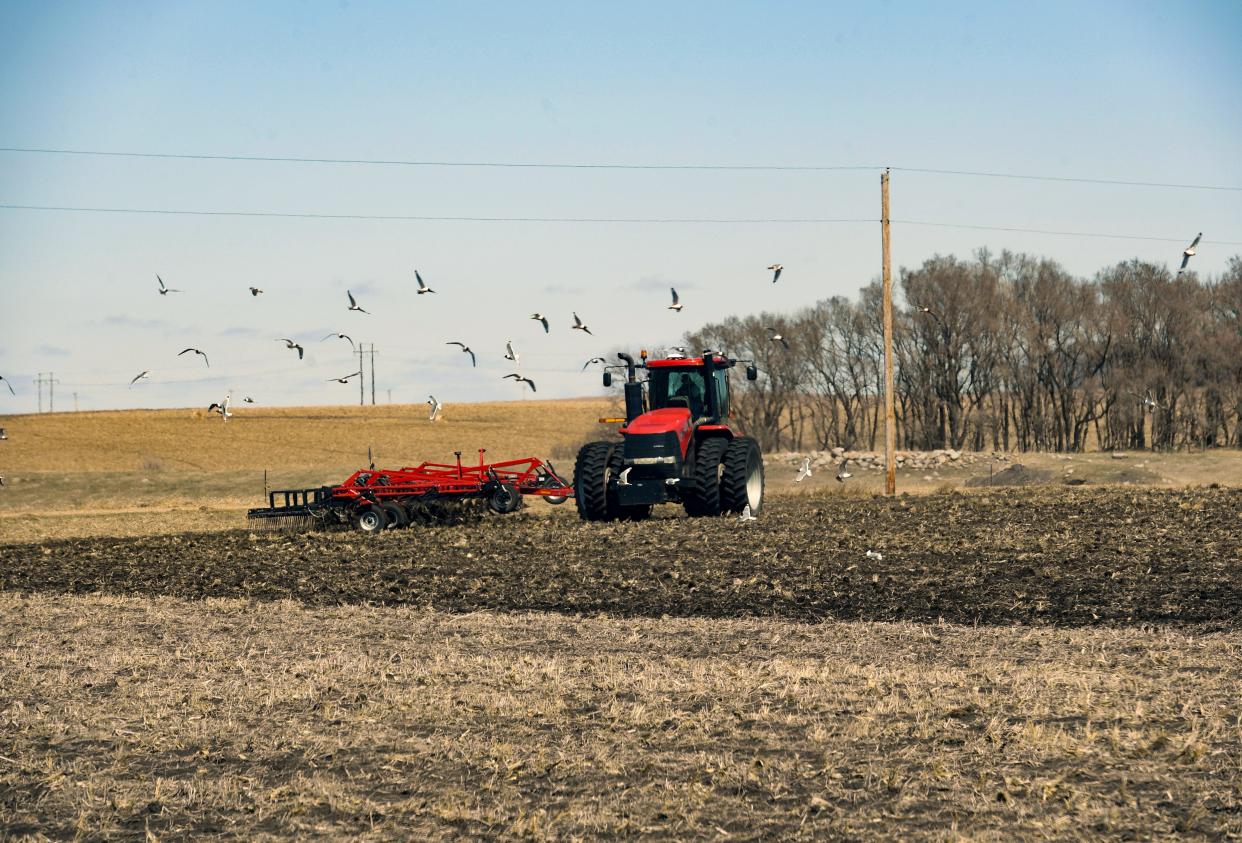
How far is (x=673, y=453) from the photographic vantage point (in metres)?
25.0

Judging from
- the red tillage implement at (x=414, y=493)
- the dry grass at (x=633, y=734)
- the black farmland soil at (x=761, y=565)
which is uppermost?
the red tillage implement at (x=414, y=493)

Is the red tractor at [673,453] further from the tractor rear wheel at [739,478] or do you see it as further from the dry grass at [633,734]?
the dry grass at [633,734]

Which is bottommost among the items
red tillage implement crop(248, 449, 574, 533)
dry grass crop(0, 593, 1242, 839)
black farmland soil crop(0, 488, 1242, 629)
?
dry grass crop(0, 593, 1242, 839)

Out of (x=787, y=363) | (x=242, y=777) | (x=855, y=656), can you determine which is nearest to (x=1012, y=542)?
(x=855, y=656)

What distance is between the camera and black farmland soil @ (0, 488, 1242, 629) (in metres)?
15.8

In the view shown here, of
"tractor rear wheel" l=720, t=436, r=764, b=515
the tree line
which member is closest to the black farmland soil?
"tractor rear wheel" l=720, t=436, r=764, b=515

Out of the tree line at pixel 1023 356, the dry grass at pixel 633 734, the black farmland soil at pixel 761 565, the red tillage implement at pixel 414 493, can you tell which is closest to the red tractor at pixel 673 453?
the black farmland soil at pixel 761 565

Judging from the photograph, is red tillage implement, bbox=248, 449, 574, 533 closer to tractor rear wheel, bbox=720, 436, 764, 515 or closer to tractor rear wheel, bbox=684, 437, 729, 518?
tractor rear wheel, bbox=684, 437, 729, 518

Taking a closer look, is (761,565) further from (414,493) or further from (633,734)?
(414,493)

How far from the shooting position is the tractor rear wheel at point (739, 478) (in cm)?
2575

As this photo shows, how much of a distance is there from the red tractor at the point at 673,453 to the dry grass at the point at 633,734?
10673mm

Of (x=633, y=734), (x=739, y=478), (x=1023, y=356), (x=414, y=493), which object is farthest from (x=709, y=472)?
(x=1023, y=356)

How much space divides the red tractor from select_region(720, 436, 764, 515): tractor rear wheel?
0.8 inches

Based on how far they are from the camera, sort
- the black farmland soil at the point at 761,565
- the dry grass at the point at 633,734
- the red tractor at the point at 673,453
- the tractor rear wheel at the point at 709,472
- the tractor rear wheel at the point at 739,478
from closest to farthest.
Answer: the dry grass at the point at 633,734, the black farmland soil at the point at 761,565, the red tractor at the point at 673,453, the tractor rear wheel at the point at 709,472, the tractor rear wheel at the point at 739,478
